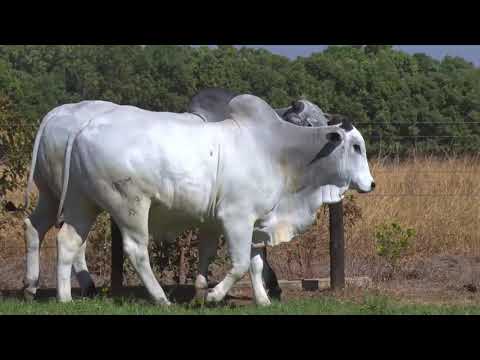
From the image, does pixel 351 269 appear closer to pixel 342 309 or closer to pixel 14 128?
pixel 342 309

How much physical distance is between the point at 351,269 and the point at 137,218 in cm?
389

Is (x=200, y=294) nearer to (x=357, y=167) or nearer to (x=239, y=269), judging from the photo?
(x=239, y=269)

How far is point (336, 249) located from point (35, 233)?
2.96m

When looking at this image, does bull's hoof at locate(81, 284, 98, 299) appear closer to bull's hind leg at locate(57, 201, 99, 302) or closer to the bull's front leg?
bull's hind leg at locate(57, 201, 99, 302)

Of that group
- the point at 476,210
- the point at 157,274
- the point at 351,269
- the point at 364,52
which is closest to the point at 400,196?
the point at 476,210

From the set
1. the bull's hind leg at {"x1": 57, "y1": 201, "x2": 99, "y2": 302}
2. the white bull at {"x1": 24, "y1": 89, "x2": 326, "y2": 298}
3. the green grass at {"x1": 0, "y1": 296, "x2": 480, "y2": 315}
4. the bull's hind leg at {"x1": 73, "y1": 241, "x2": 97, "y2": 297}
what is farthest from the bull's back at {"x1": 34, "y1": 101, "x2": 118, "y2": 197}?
the green grass at {"x1": 0, "y1": 296, "x2": 480, "y2": 315}

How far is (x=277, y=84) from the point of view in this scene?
2573 centimetres

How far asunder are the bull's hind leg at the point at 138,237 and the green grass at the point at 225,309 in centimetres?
17

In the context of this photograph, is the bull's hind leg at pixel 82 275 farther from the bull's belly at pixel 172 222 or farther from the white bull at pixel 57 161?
the bull's belly at pixel 172 222

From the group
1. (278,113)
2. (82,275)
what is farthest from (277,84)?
(82,275)

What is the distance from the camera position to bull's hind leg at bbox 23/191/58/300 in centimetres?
973

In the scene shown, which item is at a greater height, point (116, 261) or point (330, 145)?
point (330, 145)

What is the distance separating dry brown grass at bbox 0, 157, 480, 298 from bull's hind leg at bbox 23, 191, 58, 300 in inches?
42.5

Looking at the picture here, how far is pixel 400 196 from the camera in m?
14.3
